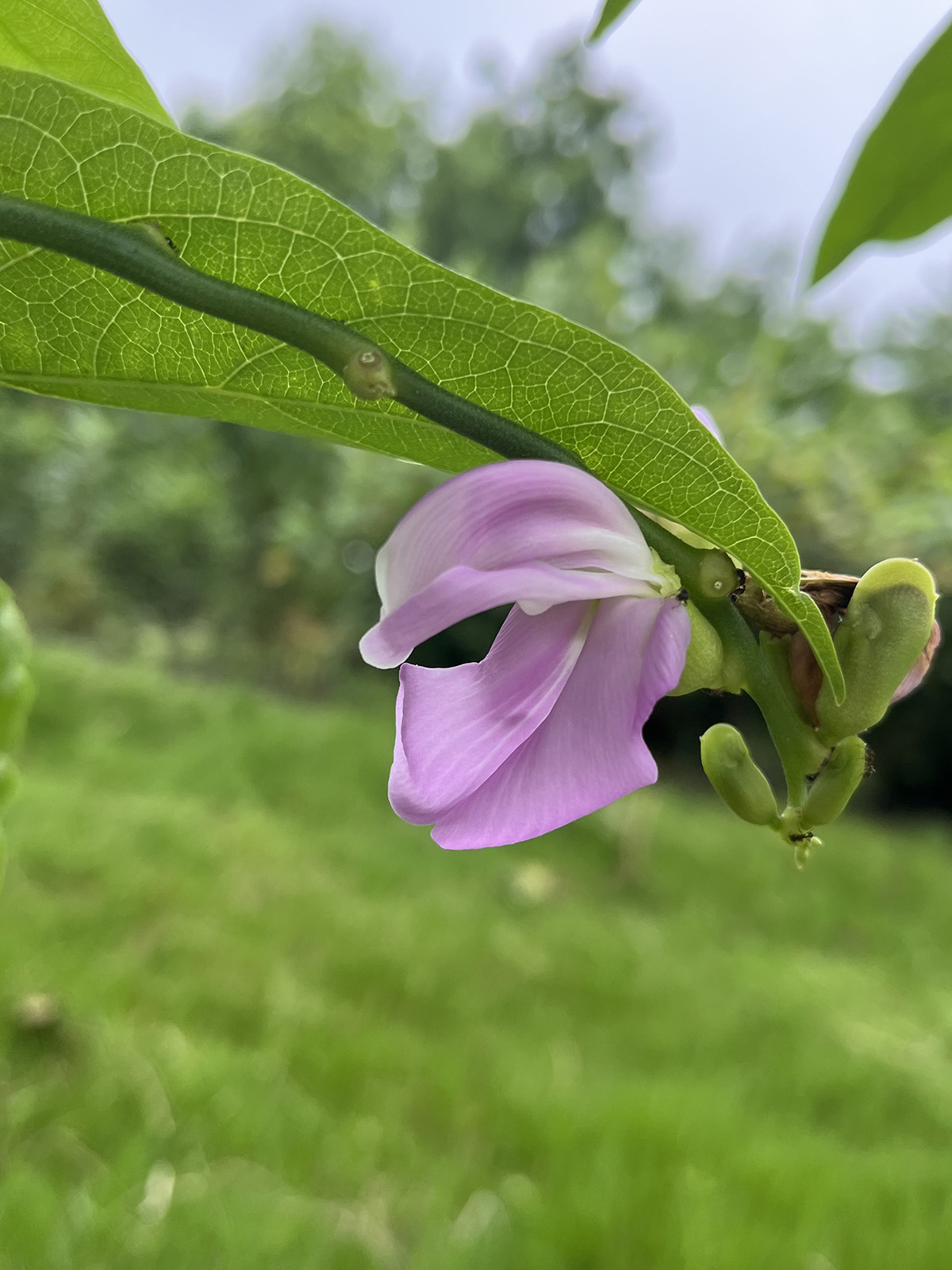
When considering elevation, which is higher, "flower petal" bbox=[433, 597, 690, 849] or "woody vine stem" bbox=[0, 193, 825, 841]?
"woody vine stem" bbox=[0, 193, 825, 841]

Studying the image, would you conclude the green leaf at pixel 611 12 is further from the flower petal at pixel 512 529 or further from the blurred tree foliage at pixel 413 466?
the blurred tree foliage at pixel 413 466

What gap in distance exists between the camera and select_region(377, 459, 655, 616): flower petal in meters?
0.17

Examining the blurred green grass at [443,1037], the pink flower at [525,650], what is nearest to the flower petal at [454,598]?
the pink flower at [525,650]

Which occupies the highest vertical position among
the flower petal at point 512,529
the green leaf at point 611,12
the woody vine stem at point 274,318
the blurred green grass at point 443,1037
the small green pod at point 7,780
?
the green leaf at point 611,12

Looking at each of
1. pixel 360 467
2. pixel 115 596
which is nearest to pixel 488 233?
pixel 115 596

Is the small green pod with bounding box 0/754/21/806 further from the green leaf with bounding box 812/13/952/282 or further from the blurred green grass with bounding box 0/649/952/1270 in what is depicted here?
the blurred green grass with bounding box 0/649/952/1270

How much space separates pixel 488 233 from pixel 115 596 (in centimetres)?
442

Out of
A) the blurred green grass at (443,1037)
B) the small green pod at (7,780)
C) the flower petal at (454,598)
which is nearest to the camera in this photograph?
the flower petal at (454,598)

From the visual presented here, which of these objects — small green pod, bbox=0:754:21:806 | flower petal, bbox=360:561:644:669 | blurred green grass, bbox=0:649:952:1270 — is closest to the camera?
flower petal, bbox=360:561:644:669

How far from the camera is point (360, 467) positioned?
10.9ft

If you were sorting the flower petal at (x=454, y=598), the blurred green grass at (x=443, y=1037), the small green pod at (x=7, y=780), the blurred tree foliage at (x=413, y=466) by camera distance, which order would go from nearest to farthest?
the flower petal at (x=454, y=598) → the small green pod at (x=7, y=780) → the blurred green grass at (x=443, y=1037) → the blurred tree foliage at (x=413, y=466)

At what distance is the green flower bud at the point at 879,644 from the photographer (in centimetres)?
19

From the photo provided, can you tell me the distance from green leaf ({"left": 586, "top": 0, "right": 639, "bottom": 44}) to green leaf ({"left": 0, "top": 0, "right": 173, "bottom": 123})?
0.11 metres

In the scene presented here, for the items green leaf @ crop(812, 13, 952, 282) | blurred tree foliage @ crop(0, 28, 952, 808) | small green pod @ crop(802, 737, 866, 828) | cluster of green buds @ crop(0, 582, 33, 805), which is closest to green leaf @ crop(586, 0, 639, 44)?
green leaf @ crop(812, 13, 952, 282)
